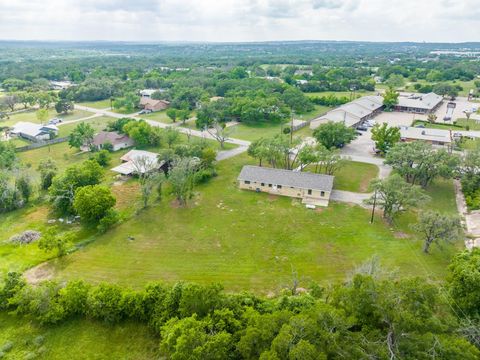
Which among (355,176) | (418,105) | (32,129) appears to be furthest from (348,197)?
(32,129)

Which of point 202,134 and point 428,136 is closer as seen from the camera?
point 428,136

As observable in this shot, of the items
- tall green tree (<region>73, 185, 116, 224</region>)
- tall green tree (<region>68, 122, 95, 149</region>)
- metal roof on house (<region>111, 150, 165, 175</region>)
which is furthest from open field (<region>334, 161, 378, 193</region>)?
tall green tree (<region>68, 122, 95, 149</region>)

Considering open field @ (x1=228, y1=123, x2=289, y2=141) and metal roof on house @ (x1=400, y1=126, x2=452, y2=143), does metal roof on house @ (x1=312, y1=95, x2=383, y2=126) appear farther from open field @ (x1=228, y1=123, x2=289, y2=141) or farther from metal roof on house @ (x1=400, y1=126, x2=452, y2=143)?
metal roof on house @ (x1=400, y1=126, x2=452, y2=143)

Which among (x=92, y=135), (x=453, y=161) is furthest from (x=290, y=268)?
(x=92, y=135)

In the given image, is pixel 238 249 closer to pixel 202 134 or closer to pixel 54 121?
pixel 202 134

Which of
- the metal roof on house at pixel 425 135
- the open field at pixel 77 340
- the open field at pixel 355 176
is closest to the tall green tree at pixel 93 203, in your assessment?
the open field at pixel 77 340

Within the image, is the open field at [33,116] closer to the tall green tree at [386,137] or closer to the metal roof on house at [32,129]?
the metal roof on house at [32,129]
